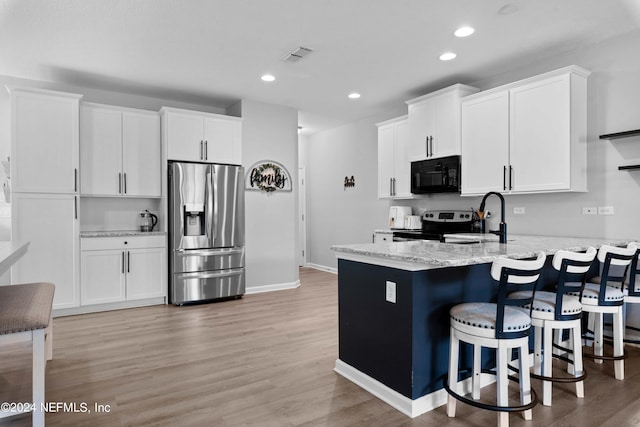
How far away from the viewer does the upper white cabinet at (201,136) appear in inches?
192

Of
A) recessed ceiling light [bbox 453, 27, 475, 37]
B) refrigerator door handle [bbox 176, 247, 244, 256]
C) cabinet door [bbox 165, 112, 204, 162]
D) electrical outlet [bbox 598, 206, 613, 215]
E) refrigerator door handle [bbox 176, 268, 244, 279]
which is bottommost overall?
refrigerator door handle [bbox 176, 268, 244, 279]

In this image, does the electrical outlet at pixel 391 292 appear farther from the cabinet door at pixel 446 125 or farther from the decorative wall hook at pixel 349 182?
the decorative wall hook at pixel 349 182

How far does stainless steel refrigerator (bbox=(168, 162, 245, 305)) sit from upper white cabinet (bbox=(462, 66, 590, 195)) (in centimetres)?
298

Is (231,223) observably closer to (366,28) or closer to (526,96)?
(366,28)

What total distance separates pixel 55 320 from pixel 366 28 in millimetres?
4361

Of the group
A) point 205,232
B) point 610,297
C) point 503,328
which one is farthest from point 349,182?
point 503,328

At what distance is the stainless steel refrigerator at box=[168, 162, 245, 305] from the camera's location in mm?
4742

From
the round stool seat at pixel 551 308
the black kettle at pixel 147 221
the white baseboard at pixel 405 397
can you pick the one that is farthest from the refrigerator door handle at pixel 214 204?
the round stool seat at pixel 551 308

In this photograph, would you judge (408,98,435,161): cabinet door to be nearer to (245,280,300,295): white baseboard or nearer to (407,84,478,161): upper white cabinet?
(407,84,478,161): upper white cabinet

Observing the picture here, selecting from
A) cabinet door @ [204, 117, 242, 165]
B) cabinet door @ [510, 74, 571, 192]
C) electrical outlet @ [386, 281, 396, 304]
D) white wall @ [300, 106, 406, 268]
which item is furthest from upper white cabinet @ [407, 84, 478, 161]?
electrical outlet @ [386, 281, 396, 304]

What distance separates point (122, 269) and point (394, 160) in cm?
383

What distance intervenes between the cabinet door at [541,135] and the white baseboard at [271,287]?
11.1 ft

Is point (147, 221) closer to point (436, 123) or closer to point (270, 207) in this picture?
point (270, 207)

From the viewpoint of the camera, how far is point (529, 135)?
12.3 feet
